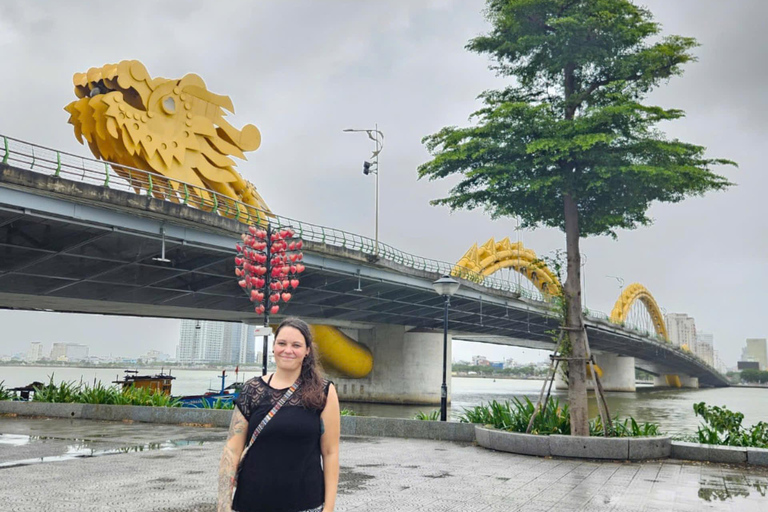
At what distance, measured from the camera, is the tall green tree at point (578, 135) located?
1384cm

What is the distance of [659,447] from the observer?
12258mm

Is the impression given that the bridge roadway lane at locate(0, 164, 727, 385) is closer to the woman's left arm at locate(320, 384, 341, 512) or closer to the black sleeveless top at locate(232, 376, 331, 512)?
the woman's left arm at locate(320, 384, 341, 512)

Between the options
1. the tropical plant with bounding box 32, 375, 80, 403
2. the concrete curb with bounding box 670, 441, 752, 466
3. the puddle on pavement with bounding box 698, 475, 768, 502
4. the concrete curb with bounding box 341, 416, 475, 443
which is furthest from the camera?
the tropical plant with bounding box 32, 375, 80, 403

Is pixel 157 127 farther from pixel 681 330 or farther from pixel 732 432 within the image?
pixel 681 330

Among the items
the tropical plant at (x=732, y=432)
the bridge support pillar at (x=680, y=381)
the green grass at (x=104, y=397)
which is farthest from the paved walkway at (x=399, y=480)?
the bridge support pillar at (x=680, y=381)

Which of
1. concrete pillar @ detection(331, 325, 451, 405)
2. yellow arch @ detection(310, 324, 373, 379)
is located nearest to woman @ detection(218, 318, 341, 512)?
yellow arch @ detection(310, 324, 373, 379)

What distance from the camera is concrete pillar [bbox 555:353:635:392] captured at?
300 feet

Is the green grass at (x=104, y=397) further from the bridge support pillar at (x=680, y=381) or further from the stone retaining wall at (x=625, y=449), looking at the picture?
the bridge support pillar at (x=680, y=381)

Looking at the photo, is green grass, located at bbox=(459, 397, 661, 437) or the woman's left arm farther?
green grass, located at bbox=(459, 397, 661, 437)

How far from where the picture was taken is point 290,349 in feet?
11.7

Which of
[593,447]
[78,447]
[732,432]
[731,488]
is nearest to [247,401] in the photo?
[731,488]

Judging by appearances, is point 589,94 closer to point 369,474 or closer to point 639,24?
point 639,24

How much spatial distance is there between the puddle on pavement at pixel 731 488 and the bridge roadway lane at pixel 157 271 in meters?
7.53

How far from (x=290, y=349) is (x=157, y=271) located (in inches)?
1117
